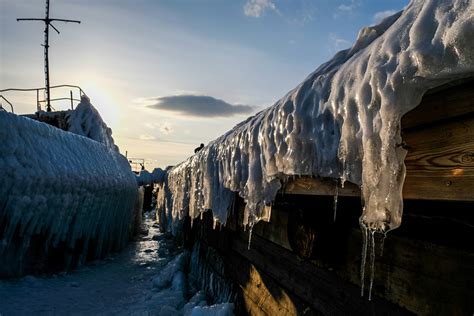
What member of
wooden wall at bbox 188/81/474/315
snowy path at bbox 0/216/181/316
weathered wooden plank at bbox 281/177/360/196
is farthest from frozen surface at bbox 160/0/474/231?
snowy path at bbox 0/216/181/316

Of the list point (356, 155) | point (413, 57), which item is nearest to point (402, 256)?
point (356, 155)

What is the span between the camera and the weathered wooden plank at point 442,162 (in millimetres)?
1493

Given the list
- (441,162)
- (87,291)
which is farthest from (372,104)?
(87,291)

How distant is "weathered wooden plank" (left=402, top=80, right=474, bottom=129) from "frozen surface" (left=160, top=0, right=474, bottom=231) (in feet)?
0.50

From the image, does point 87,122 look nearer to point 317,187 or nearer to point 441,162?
point 317,187

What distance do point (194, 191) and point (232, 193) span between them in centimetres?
182

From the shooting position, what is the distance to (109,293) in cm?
764

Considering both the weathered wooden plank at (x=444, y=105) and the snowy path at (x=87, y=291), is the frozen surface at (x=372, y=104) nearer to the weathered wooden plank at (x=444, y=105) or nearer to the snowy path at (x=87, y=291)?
the weathered wooden plank at (x=444, y=105)

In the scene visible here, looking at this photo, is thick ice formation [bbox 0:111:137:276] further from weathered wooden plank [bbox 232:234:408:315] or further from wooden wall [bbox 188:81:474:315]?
wooden wall [bbox 188:81:474:315]

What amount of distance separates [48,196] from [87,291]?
7.46 feet

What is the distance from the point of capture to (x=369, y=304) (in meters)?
2.53

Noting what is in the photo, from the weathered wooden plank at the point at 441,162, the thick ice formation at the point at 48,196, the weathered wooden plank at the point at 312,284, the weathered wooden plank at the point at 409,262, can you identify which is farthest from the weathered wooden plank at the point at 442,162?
the thick ice formation at the point at 48,196

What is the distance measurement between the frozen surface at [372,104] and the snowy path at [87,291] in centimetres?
524

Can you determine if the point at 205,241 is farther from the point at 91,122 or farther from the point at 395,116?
the point at 91,122
